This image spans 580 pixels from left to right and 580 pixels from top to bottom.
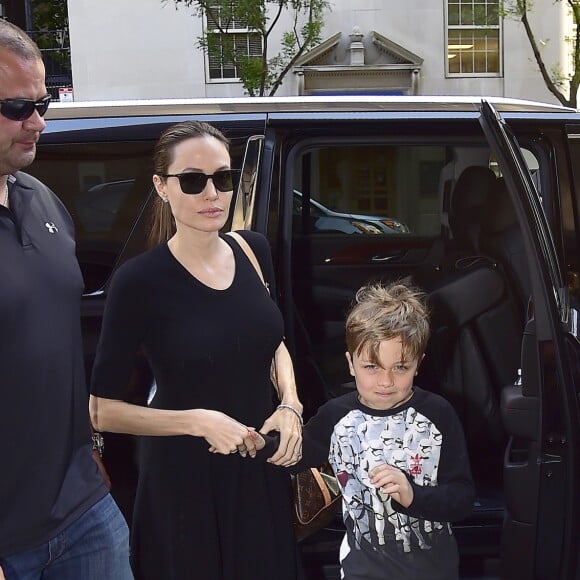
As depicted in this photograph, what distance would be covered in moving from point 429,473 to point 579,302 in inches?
42.3

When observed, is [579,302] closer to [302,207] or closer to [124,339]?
[302,207]

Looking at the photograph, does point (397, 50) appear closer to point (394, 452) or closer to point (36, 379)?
point (394, 452)

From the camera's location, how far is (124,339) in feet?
6.18

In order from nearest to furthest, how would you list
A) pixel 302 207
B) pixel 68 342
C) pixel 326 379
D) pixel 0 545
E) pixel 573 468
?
pixel 0 545 → pixel 68 342 → pixel 573 468 → pixel 326 379 → pixel 302 207

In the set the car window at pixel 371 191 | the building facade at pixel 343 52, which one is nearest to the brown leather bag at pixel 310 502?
the car window at pixel 371 191

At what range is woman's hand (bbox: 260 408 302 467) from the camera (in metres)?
1.91

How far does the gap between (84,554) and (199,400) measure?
0.40m

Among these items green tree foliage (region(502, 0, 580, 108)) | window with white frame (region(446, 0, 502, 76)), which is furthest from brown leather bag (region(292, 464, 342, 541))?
window with white frame (region(446, 0, 502, 76))

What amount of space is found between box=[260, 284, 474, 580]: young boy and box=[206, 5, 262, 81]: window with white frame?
13.4m

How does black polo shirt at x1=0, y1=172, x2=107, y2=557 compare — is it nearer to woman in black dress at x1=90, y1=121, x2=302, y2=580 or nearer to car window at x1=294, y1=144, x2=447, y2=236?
woman in black dress at x1=90, y1=121, x2=302, y2=580

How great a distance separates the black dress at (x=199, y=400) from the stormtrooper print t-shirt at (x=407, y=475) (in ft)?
0.52

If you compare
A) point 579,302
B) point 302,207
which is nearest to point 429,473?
point 579,302

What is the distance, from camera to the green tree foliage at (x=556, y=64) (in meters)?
14.2

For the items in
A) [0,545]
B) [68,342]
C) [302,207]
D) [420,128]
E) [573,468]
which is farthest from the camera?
[302,207]
